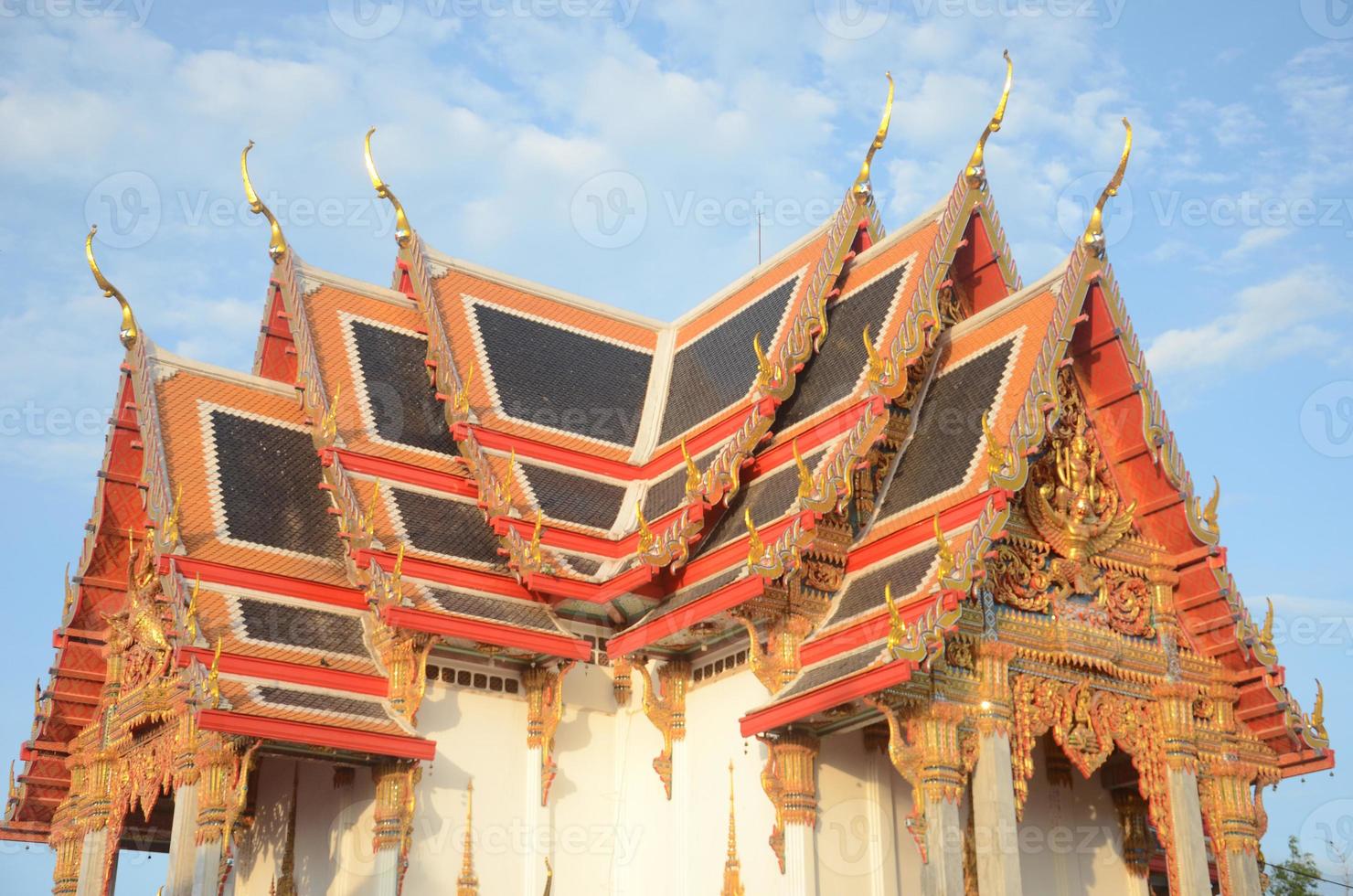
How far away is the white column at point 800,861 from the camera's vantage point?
14316 millimetres

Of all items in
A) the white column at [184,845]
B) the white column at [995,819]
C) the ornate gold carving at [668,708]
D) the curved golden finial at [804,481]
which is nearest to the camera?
the white column at [995,819]

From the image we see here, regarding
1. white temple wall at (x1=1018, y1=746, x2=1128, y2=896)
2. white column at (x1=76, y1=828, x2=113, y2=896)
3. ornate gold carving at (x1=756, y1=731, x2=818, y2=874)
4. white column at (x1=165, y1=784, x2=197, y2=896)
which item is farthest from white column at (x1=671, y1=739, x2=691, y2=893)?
white column at (x1=76, y1=828, x2=113, y2=896)

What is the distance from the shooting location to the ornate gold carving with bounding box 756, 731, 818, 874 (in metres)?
14.6

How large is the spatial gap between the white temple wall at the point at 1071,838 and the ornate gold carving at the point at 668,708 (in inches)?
141

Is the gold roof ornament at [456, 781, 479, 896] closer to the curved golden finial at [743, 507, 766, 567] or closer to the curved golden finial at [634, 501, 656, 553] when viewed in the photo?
the curved golden finial at [634, 501, 656, 553]

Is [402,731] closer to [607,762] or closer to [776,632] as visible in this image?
[607,762]

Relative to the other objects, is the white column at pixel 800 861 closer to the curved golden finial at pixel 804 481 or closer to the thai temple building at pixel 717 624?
the thai temple building at pixel 717 624

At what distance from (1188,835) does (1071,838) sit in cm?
174

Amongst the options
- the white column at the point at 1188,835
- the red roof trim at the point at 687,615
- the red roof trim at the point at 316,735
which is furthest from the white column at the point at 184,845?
the white column at the point at 1188,835

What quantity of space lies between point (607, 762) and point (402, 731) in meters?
2.59

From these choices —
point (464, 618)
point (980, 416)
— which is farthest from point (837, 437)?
point (464, 618)

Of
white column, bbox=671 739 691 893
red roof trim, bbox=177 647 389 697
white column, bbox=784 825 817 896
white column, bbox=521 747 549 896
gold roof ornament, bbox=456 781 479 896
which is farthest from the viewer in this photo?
white column, bbox=521 747 549 896

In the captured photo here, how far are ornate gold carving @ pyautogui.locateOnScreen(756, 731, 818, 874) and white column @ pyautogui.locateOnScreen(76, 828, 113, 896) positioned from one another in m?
7.80

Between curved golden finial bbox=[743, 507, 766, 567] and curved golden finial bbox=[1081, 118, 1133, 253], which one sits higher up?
curved golden finial bbox=[1081, 118, 1133, 253]
